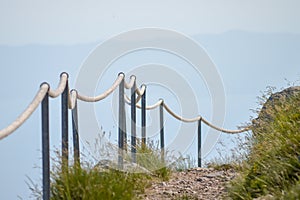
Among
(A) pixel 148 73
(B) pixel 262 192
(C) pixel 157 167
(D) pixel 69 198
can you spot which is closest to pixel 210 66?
(A) pixel 148 73

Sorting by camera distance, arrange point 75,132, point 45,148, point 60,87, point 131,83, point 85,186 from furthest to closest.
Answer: point 131,83
point 75,132
point 60,87
point 85,186
point 45,148

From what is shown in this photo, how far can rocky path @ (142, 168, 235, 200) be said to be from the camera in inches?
282

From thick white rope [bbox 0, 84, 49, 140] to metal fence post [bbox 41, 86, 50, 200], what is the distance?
0.08 m

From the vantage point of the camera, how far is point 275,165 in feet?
19.7

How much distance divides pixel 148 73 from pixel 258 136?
2.05 m

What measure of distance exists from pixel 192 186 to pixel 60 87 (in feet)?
8.18

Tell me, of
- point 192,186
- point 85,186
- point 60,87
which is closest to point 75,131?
point 60,87

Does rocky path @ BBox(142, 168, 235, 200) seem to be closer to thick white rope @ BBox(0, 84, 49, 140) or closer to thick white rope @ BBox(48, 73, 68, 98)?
thick white rope @ BBox(48, 73, 68, 98)

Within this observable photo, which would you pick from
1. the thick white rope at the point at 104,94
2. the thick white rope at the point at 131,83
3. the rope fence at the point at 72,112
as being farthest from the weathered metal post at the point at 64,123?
the thick white rope at the point at 131,83

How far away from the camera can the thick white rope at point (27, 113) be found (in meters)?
4.82

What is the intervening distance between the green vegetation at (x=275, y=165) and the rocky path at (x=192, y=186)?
0.54 meters

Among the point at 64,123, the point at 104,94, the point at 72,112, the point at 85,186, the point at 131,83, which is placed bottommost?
the point at 85,186

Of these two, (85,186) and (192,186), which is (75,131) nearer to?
(85,186)

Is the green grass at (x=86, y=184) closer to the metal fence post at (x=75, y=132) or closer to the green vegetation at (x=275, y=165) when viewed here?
the metal fence post at (x=75, y=132)
